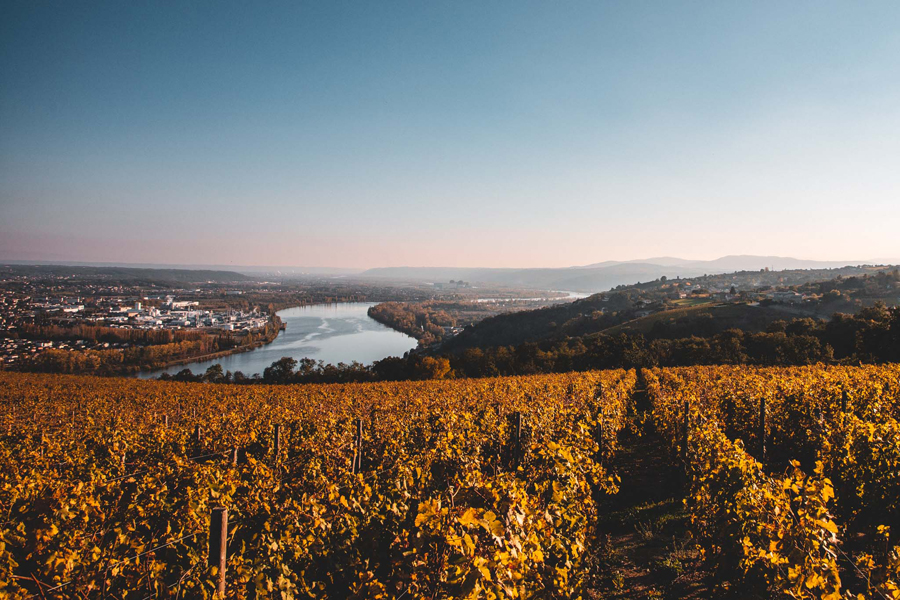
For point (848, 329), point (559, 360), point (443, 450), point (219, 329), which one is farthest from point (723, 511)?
point (219, 329)

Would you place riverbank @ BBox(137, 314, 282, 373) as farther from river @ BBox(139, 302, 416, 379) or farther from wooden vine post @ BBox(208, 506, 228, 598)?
wooden vine post @ BBox(208, 506, 228, 598)

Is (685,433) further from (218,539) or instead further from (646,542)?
(218,539)

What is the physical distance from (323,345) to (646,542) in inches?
3345

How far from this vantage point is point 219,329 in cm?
10438

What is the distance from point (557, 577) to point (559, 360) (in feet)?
122

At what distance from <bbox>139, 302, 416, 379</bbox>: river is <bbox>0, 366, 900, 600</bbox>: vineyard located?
193ft

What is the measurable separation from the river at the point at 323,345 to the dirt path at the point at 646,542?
198 feet

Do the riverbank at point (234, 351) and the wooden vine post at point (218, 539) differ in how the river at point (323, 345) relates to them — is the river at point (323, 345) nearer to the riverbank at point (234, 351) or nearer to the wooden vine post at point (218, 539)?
the riverbank at point (234, 351)

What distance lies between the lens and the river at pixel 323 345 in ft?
226

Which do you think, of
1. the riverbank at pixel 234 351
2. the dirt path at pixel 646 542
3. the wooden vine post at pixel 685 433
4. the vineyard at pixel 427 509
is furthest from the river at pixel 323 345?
the wooden vine post at pixel 685 433

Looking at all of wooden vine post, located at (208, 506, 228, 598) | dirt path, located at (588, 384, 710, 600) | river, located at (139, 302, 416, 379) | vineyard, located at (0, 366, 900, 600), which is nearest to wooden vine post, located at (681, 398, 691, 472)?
vineyard, located at (0, 366, 900, 600)

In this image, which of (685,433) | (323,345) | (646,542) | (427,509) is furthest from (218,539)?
(323,345)

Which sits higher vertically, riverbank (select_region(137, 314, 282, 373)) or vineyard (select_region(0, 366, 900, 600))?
vineyard (select_region(0, 366, 900, 600))

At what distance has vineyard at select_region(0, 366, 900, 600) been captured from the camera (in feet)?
9.05
